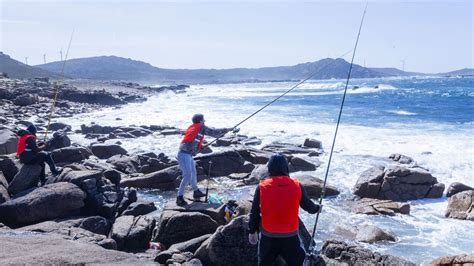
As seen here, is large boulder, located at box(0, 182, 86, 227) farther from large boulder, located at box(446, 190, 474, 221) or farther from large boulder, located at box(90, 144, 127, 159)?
large boulder, located at box(446, 190, 474, 221)

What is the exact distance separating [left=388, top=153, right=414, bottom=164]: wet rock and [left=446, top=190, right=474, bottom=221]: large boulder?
17.6 ft

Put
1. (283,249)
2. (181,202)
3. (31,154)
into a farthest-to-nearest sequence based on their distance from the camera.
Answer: (31,154)
(181,202)
(283,249)

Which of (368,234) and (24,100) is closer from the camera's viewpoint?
(368,234)

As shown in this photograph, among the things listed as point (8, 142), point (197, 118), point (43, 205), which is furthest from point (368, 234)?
point (8, 142)

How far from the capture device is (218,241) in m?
6.46

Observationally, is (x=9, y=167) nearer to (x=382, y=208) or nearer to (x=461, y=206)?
(x=382, y=208)

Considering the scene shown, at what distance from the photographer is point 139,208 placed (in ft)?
31.0

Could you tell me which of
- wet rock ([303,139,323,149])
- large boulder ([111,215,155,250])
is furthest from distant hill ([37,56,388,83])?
large boulder ([111,215,155,250])

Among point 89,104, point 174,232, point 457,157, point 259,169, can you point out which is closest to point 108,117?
point 89,104

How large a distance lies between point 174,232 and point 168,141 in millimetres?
14658

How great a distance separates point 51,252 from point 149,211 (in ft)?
13.7

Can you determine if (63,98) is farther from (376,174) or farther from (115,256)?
(115,256)

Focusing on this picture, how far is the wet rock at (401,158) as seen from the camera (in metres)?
16.4

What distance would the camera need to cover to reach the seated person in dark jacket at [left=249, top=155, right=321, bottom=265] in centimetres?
490
